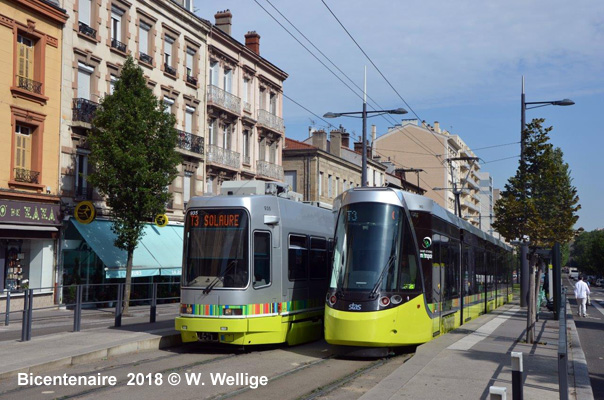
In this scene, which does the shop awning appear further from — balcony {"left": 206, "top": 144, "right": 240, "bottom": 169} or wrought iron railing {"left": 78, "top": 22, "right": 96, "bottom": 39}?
wrought iron railing {"left": 78, "top": 22, "right": 96, "bottom": 39}

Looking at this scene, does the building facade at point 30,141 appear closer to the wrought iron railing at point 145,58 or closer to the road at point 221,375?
the wrought iron railing at point 145,58

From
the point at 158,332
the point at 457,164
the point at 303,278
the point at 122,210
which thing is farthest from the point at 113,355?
the point at 457,164

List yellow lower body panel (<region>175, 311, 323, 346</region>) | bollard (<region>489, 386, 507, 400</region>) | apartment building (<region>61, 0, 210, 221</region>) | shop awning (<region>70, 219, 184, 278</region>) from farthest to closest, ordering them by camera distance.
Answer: apartment building (<region>61, 0, 210, 221</region>) → shop awning (<region>70, 219, 184, 278</region>) → yellow lower body panel (<region>175, 311, 323, 346</region>) → bollard (<region>489, 386, 507, 400</region>)

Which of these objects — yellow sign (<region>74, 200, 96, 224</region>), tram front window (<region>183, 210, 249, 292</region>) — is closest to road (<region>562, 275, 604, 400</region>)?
tram front window (<region>183, 210, 249, 292</region>)

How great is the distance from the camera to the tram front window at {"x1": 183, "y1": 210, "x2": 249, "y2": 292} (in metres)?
13.7

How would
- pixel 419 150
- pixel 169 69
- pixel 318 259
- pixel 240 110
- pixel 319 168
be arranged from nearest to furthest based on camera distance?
1. pixel 318 259
2. pixel 169 69
3. pixel 240 110
4. pixel 319 168
5. pixel 419 150

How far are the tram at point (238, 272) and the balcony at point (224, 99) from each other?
24.2 m

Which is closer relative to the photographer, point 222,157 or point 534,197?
point 534,197

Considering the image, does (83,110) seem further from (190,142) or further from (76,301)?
(76,301)

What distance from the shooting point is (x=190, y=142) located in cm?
3572

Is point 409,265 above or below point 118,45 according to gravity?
below

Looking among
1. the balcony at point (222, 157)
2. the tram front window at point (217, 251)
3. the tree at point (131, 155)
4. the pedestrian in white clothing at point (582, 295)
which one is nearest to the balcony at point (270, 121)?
the balcony at point (222, 157)

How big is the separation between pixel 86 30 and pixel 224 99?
11.6 metres

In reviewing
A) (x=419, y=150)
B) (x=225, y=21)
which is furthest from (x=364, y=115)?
(x=419, y=150)
